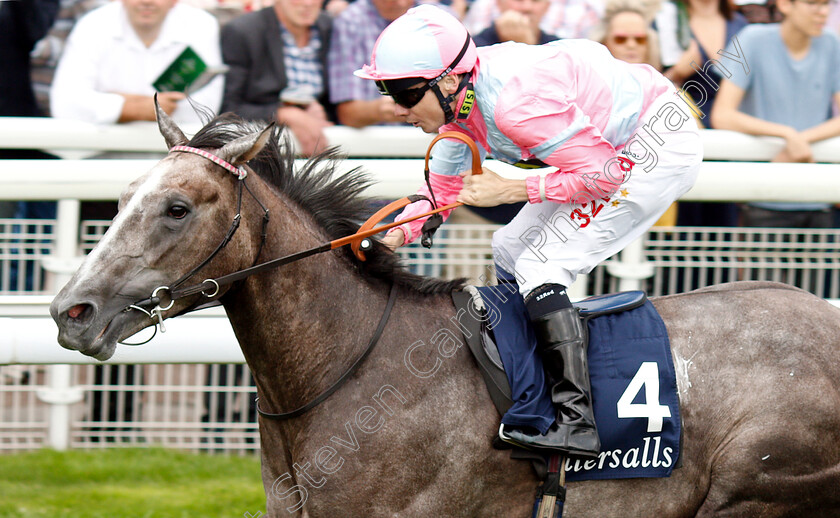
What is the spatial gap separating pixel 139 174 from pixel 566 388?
2.09 meters

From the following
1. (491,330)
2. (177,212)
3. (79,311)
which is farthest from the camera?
(491,330)

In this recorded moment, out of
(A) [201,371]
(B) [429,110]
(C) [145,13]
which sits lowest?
(A) [201,371]

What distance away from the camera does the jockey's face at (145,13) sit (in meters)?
5.21

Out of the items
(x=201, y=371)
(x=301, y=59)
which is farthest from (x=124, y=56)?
(x=201, y=371)

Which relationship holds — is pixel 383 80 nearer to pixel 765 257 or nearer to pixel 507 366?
pixel 507 366

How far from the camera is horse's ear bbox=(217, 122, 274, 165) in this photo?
2953 mm

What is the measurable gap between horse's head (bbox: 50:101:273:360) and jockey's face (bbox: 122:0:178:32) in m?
2.48

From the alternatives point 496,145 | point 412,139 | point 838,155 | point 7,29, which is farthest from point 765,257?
point 7,29

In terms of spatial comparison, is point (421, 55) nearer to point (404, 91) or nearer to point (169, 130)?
point (404, 91)

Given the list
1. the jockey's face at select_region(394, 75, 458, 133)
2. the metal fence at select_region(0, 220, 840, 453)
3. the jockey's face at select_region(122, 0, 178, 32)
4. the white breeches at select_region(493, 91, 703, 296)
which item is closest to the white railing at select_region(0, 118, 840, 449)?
the metal fence at select_region(0, 220, 840, 453)

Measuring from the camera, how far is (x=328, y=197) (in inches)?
131

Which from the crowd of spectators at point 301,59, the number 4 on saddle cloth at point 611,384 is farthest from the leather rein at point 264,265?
the crowd of spectators at point 301,59

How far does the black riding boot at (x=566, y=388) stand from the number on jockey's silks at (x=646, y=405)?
13 cm

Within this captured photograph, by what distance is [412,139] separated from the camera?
16.0 feet
